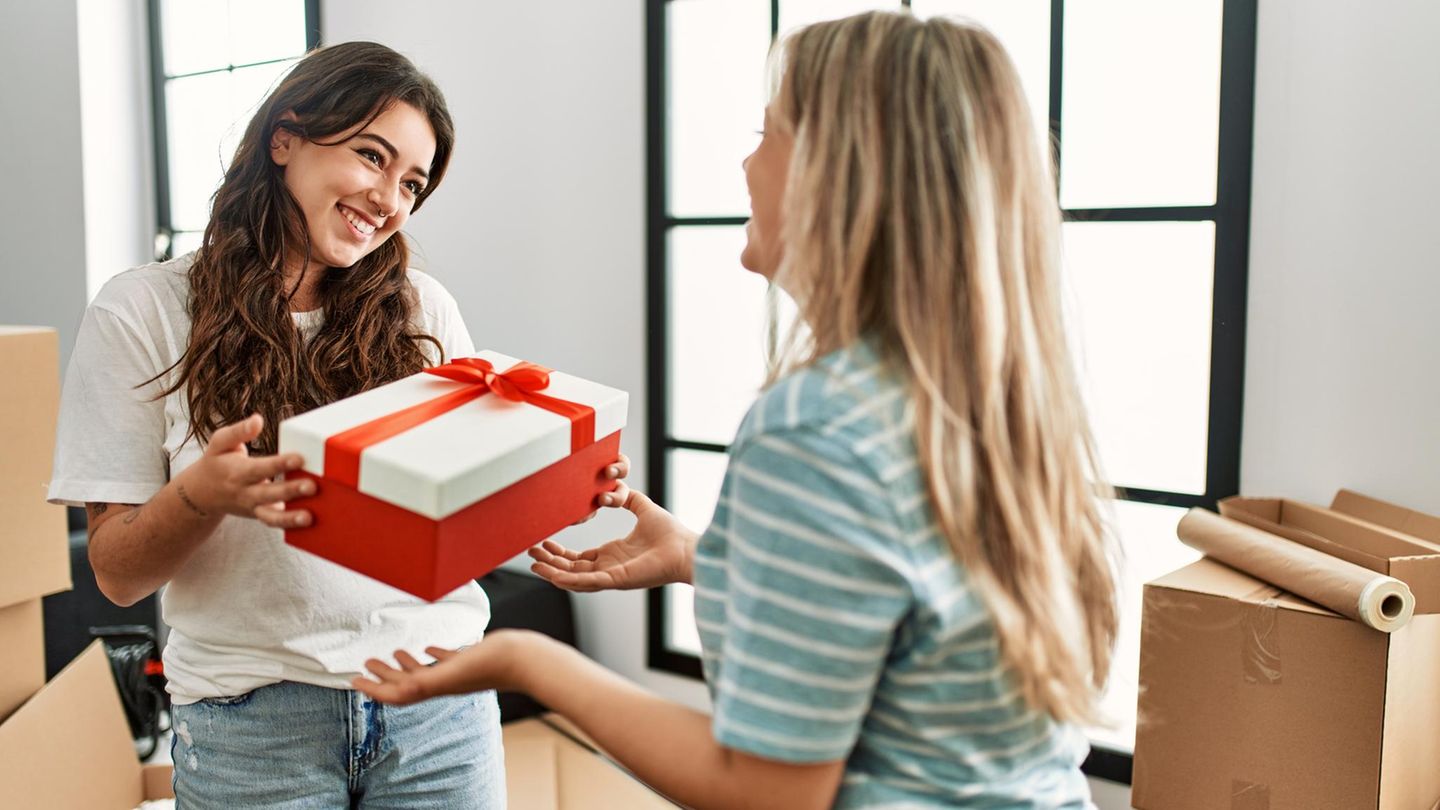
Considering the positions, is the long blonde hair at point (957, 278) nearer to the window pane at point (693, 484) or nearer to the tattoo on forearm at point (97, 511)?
the tattoo on forearm at point (97, 511)

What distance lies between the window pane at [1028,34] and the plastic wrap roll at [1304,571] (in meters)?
0.73

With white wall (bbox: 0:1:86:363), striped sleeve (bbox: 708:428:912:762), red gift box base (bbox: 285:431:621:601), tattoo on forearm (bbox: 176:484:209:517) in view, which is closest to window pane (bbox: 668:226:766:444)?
red gift box base (bbox: 285:431:621:601)

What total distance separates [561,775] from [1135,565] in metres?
1.15

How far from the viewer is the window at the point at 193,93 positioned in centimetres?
322

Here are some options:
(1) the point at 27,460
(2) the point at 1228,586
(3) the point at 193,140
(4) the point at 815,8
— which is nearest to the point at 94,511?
(1) the point at 27,460

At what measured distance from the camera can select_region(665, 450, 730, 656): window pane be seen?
2385mm

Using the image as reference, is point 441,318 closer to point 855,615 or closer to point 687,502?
point 855,615

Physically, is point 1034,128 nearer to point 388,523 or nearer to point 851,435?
point 851,435

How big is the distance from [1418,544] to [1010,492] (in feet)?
3.35

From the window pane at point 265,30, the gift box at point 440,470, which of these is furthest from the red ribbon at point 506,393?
the window pane at point 265,30

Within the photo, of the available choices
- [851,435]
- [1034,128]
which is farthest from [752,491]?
[1034,128]

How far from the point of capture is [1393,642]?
1326 mm

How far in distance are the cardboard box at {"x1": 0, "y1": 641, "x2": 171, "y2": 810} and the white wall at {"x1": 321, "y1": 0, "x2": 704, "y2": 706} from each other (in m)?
0.94

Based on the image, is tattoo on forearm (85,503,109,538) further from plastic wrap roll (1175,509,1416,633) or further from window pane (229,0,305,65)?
window pane (229,0,305,65)
